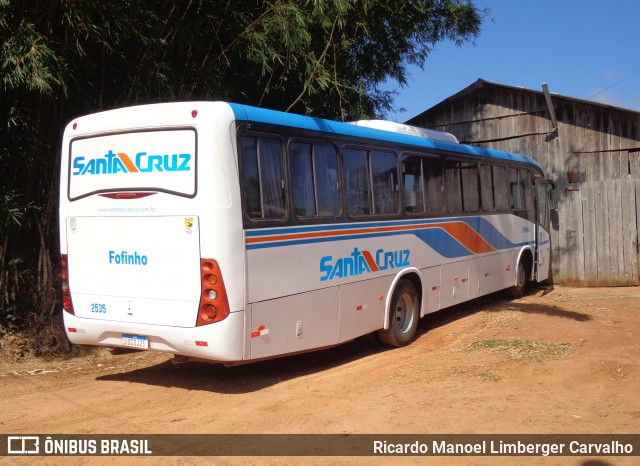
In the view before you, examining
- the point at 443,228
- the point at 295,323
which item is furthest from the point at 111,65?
the point at 443,228

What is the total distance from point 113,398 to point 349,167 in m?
3.78

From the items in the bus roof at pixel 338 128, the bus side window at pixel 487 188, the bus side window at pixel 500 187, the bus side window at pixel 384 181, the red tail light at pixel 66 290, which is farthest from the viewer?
the bus side window at pixel 500 187

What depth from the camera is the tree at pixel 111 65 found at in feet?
26.6

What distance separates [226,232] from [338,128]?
2450mm

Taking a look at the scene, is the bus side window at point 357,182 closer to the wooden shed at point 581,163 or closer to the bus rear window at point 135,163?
the bus rear window at point 135,163

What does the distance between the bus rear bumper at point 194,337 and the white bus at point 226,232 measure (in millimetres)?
14

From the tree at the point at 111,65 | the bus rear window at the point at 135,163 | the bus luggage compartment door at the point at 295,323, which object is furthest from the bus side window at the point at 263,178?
the tree at the point at 111,65

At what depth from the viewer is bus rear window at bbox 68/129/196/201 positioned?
6.64m

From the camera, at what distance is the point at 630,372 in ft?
24.4

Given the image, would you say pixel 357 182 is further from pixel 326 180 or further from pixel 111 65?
pixel 111 65

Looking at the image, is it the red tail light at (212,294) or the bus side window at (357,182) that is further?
the bus side window at (357,182)

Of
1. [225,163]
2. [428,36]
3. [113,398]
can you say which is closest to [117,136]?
[225,163]

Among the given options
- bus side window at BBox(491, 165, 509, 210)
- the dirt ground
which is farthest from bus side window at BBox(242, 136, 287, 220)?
bus side window at BBox(491, 165, 509, 210)

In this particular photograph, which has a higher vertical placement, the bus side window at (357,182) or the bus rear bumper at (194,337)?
the bus side window at (357,182)
